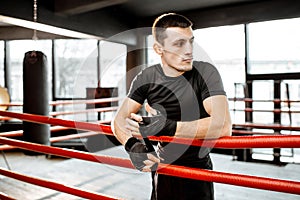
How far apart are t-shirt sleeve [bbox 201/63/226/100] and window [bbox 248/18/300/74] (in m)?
4.22

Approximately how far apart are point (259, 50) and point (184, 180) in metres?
4.45

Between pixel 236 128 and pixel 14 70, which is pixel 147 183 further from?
pixel 14 70

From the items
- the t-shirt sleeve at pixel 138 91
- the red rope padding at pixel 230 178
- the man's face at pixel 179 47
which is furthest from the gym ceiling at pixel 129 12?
the red rope padding at pixel 230 178

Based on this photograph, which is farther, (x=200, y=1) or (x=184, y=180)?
(x=200, y=1)

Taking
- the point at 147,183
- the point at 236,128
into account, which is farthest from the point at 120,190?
the point at 236,128

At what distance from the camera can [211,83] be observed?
134cm

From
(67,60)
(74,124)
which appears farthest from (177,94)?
(67,60)

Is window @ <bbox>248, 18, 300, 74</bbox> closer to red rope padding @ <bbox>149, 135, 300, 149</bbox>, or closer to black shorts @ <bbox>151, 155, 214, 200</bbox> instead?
black shorts @ <bbox>151, 155, 214, 200</bbox>

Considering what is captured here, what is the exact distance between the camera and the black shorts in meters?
1.52

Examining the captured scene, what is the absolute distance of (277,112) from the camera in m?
4.86

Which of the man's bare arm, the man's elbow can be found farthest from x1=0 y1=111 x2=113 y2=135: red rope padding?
the man's elbow

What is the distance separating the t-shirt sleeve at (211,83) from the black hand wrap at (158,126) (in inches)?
9.3

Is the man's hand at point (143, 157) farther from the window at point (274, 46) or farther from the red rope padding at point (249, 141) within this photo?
the window at point (274, 46)

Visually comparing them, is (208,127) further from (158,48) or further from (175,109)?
(158,48)
